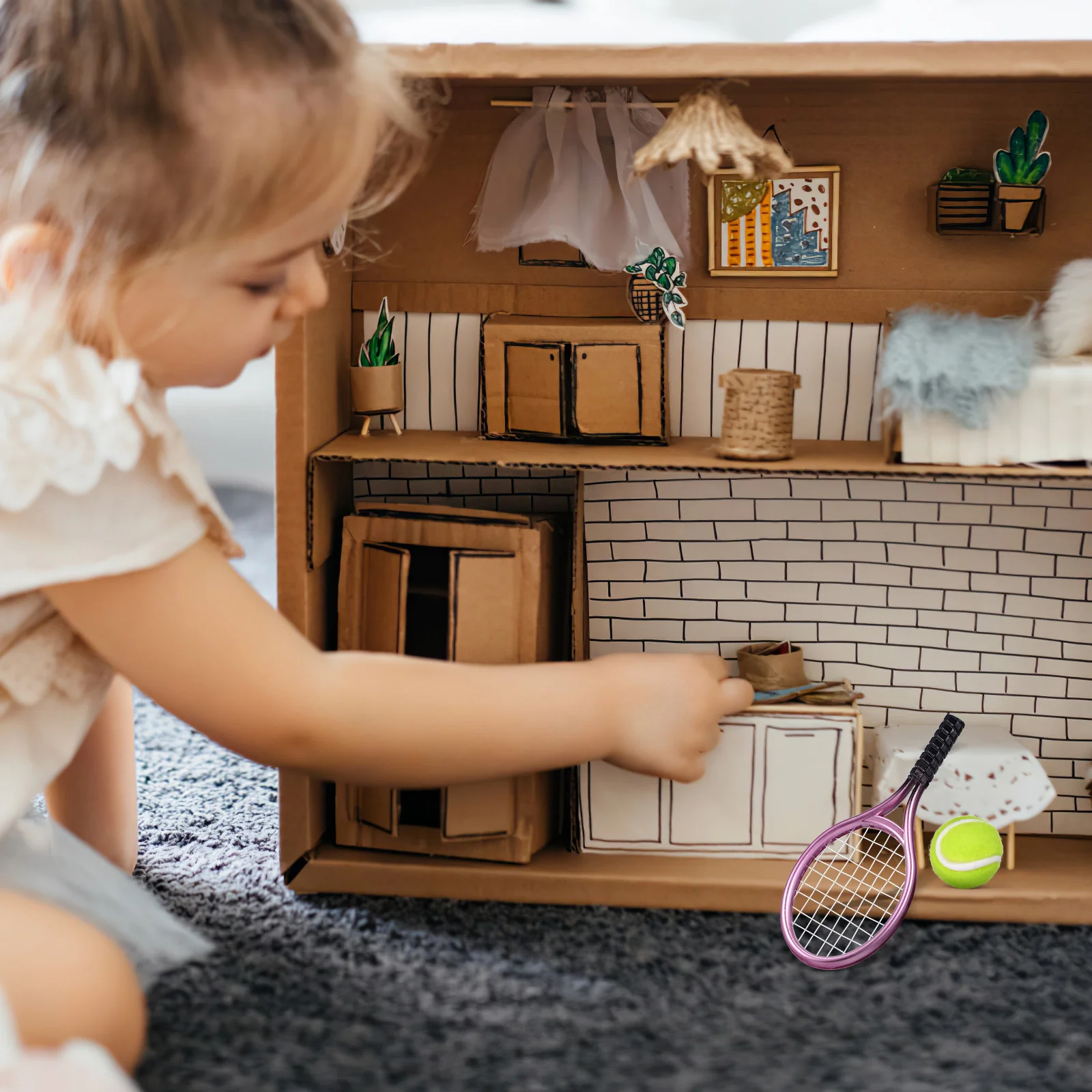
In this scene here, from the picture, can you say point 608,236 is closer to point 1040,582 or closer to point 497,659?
point 497,659

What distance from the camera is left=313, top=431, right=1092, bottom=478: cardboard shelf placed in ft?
3.24

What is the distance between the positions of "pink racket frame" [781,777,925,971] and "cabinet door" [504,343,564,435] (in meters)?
0.43

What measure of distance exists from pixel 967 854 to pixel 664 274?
22.5 inches

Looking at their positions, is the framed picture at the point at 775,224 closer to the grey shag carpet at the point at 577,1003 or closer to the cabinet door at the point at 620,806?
the cabinet door at the point at 620,806

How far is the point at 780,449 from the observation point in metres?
1.02

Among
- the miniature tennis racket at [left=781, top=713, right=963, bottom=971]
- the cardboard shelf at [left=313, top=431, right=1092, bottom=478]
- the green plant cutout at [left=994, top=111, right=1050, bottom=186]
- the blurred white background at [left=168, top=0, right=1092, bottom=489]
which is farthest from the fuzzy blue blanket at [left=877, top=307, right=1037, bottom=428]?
the blurred white background at [left=168, top=0, right=1092, bottom=489]

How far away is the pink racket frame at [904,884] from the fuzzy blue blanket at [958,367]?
1.01 feet

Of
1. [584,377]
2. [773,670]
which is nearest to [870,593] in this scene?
[773,670]

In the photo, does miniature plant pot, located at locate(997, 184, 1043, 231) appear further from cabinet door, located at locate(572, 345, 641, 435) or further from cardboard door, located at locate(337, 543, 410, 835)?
cardboard door, located at locate(337, 543, 410, 835)

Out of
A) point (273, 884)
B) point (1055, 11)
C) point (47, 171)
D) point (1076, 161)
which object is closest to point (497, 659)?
point (273, 884)

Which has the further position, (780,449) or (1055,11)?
(1055,11)

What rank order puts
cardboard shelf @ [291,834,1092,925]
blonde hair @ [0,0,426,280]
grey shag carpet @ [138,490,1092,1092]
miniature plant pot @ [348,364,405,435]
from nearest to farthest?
blonde hair @ [0,0,426,280] → grey shag carpet @ [138,490,1092,1092] → cardboard shelf @ [291,834,1092,925] → miniature plant pot @ [348,364,405,435]

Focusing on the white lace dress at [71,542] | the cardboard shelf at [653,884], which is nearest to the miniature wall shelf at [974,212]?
the cardboard shelf at [653,884]

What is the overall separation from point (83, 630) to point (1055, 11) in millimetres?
1161
